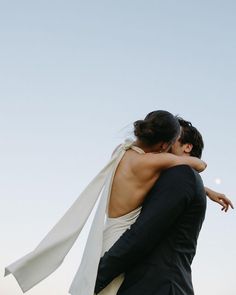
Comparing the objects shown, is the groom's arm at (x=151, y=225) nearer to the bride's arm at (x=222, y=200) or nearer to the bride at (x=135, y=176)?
the bride at (x=135, y=176)

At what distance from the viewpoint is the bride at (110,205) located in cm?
471

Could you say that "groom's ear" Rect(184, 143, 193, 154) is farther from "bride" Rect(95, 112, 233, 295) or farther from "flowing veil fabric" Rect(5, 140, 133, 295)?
"flowing veil fabric" Rect(5, 140, 133, 295)

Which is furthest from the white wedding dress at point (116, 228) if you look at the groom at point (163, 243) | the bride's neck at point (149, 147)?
the bride's neck at point (149, 147)

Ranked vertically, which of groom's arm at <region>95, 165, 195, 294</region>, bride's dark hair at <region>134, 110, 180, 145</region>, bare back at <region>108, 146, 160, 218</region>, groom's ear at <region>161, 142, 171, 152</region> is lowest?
groom's arm at <region>95, 165, 195, 294</region>

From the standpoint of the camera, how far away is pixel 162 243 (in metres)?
4.49

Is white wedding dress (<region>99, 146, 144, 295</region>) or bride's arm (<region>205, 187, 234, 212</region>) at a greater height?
white wedding dress (<region>99, 146, 144, 295</region>)

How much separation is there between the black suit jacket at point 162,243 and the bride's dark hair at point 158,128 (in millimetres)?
454

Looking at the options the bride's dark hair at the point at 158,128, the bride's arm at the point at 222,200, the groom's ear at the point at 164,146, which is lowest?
the bride's arm at the point at 222,200

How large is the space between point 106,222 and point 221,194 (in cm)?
152

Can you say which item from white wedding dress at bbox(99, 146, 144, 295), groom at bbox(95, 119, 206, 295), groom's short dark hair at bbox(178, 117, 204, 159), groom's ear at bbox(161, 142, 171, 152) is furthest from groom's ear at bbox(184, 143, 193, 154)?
white wedding dress at bbox(99, 146, 144, 295)

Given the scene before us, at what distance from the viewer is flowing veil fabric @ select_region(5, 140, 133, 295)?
4676 millimetres

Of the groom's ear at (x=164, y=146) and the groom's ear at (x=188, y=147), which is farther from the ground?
the groom's ear at (x=164, y=146)

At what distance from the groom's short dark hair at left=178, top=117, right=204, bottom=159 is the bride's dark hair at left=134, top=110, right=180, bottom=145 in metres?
0.79

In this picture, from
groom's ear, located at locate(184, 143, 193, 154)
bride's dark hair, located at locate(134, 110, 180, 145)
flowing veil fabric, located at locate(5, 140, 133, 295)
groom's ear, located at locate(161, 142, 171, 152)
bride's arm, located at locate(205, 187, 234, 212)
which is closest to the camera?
flowing veil fabric, located at locate(5, 140, 133, 295)
